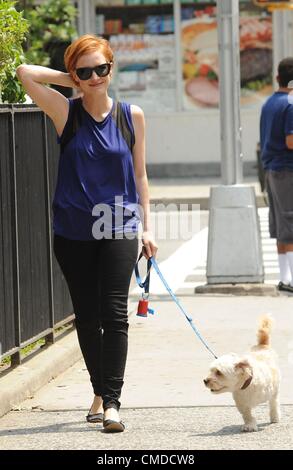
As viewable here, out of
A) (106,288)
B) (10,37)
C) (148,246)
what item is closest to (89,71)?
(148,246)

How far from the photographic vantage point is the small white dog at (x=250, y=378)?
6.74 m

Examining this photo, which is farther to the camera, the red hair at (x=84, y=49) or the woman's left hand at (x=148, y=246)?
the woman's left hand at (x=148, y=246)

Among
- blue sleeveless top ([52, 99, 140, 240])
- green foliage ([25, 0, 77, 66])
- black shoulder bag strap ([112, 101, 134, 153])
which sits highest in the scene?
green foliage ([25, 0, 77, 66])

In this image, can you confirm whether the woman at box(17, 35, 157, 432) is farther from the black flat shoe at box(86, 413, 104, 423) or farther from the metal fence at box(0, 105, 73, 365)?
the metal fence at box(0, 105, 73, 365)

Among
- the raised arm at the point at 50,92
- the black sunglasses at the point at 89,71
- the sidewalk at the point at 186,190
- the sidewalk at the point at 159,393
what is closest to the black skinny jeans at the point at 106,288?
the sidewalk at the point at 159,393

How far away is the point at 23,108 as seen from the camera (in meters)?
8.80

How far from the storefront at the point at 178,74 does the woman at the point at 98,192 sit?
702 inches

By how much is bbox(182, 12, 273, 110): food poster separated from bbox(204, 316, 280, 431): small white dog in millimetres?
17900

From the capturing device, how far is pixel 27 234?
28.8 ft

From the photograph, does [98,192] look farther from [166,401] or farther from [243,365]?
[166,401]

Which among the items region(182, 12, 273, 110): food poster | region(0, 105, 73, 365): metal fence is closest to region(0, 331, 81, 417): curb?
region(0, 105, 73, 365): metal fence

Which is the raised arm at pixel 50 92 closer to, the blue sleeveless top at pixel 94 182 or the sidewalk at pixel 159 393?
the blue sleeveless top at pixel 94 182

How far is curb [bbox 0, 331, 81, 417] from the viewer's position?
780 cm
